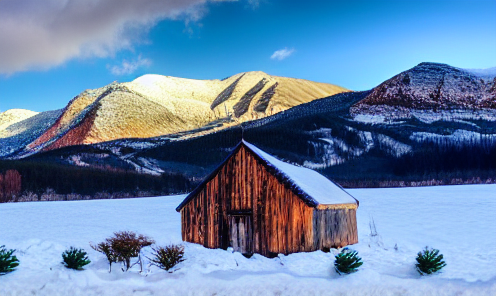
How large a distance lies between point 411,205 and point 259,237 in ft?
80.4

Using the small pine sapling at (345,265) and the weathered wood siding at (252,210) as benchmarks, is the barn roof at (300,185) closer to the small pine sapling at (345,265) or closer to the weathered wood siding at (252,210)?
the weathered wood siding at (252,210)

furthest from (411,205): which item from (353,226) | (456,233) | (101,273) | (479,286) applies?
(101,273)

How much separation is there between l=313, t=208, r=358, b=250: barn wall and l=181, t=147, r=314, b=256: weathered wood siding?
488mm

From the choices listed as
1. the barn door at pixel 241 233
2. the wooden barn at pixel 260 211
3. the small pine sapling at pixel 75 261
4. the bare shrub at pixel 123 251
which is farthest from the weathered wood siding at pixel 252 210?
the small pine sapling at pixel 75 261

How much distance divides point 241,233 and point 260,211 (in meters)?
1.34

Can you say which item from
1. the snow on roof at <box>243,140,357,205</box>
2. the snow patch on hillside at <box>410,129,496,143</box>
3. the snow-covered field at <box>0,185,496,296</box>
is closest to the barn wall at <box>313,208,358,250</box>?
the snow on roof at <box>243,140,357,205</box>

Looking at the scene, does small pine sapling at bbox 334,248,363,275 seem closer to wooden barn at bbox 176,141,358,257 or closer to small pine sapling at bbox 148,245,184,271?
wooden barn at bbox 176,141,358,257

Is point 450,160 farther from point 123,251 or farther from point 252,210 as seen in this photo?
point 123,251

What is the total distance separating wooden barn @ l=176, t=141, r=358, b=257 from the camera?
66.1ft

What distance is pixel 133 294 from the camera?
14.6 meters

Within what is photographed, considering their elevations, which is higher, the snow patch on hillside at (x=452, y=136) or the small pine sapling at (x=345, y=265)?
the snow patch on hillside at (x=452, y=136)

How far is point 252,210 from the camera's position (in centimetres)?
2094

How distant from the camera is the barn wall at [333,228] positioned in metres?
20.3

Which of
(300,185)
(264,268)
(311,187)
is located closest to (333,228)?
(311,187)
